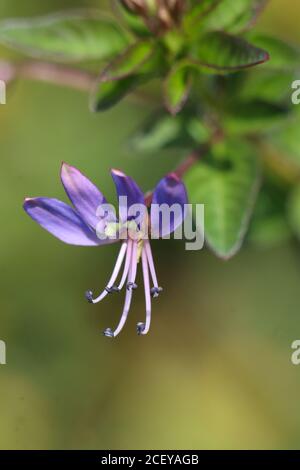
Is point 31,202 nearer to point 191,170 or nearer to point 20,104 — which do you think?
point 191,170

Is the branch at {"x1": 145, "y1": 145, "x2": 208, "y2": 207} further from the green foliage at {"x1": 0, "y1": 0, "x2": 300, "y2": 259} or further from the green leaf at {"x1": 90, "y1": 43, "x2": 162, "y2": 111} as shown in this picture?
the green leaf at {"x1": 90, "y1": 43, "x2": 162, "y2": 111}

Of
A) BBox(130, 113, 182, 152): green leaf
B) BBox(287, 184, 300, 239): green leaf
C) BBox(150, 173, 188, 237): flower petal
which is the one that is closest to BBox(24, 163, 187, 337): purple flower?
BBox(150, 173, 188, 237): flower petal

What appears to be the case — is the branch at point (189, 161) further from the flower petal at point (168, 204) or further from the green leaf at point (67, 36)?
the green leaf at point (67, 36)

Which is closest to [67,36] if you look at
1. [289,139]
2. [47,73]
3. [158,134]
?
[47,73]

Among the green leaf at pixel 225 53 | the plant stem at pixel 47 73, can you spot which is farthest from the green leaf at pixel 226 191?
the plant stem at pixel 47 73

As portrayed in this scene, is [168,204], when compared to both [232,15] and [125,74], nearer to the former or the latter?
[125,74]

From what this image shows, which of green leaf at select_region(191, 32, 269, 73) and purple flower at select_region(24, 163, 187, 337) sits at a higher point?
green leaf at select_region(191, 32, 269, 73)

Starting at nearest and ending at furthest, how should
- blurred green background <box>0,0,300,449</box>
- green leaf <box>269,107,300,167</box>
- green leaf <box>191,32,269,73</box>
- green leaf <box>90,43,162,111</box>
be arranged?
green leaf <box>191,32,269,73</box>, green leaf <box>90,43,162,111</box>, green leaf <box>269,107,300,167</box>, blurred green background <box>0,0,300,449</box>
